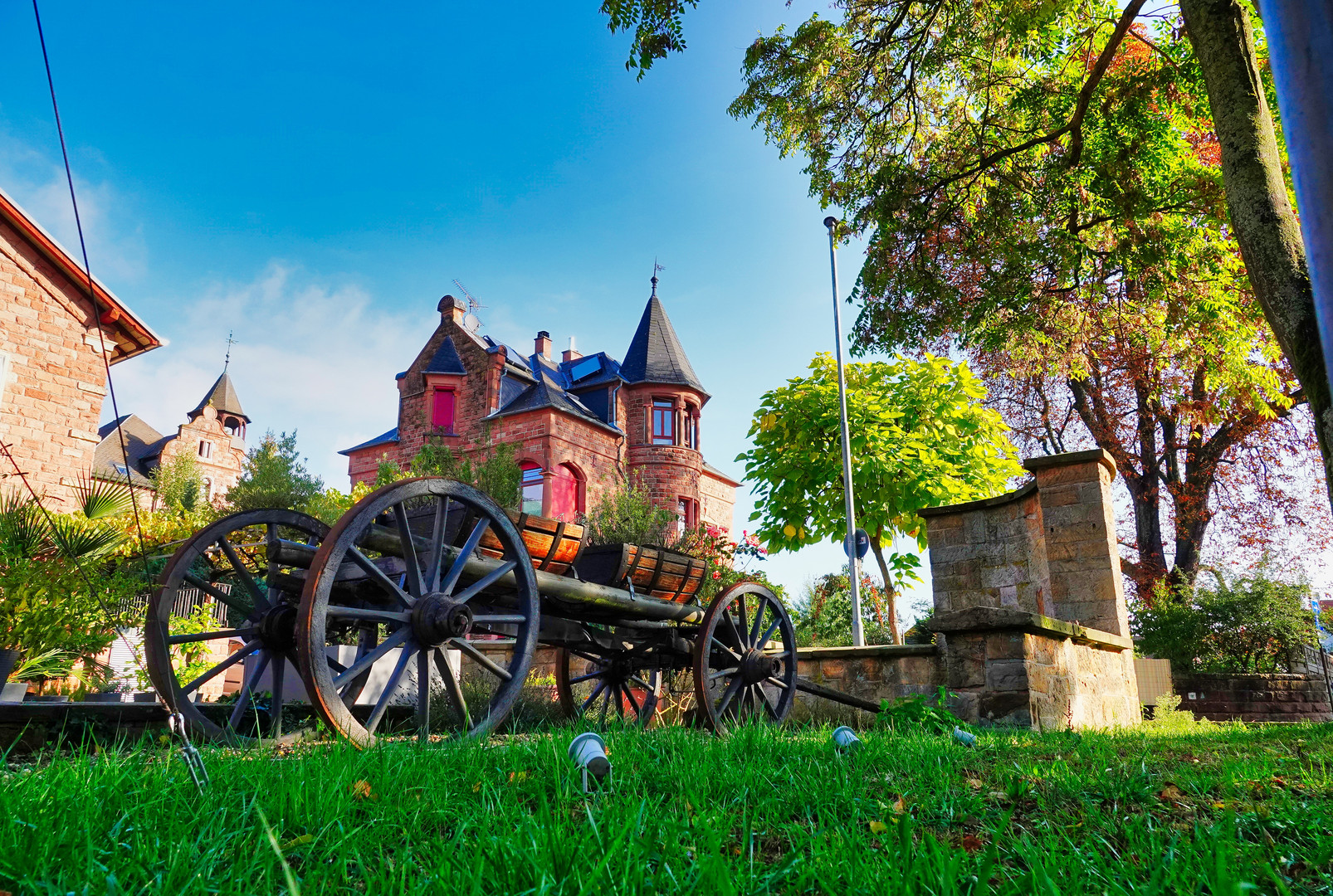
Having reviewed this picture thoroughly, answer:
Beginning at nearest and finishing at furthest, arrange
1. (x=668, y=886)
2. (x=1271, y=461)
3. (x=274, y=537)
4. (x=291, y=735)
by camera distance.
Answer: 1. (x=668, y=886)
2. (x=291, y=735)
3. (x=274, y=537)
4. (x=1271, y=461)

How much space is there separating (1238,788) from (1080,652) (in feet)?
15.1

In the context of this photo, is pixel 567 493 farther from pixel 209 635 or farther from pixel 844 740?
pixel 844 740

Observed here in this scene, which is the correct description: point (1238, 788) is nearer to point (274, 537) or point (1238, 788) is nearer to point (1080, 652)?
point (274, 537)

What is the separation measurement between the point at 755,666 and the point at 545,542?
1.87 meters

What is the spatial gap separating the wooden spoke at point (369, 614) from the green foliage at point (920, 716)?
3.02 meters

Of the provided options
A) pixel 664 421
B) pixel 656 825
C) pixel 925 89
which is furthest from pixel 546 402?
pixel 656 825

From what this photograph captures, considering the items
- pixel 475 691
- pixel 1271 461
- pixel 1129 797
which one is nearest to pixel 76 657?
pixel 475 691

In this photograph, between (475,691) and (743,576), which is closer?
(475,691)

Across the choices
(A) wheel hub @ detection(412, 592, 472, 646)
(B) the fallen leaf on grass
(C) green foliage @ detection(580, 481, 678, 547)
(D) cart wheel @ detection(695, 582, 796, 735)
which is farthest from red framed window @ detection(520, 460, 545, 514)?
(B) the fallen leaf on grass

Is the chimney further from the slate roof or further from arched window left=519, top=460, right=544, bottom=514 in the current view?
the slate roof

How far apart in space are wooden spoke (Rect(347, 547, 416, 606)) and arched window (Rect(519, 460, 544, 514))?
20.7m

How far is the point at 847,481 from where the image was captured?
15055mm

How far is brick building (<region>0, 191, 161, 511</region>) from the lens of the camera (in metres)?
13.5

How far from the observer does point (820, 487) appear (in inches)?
646
